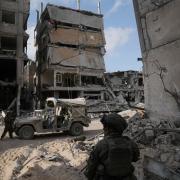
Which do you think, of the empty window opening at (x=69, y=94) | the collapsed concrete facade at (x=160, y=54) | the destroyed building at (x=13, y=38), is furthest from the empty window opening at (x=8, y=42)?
the collapsed concrete facade at (x=160, y=54)

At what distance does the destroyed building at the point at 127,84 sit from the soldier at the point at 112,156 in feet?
126

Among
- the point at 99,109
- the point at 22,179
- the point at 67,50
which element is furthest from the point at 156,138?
the point at 67,50

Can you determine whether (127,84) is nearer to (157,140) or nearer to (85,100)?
(85,100)

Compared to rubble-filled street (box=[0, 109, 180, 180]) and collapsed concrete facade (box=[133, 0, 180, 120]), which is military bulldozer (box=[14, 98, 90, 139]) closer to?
rubble-filled street (box=[0, 109, 180, 180])

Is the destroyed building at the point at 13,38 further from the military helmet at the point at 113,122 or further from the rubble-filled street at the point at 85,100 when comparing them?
the military helmet at the point at 113,122

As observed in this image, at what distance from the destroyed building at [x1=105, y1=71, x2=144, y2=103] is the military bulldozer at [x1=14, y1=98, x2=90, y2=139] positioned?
24.0 m

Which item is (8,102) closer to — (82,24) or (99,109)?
(99,109)

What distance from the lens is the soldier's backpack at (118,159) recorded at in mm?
3824

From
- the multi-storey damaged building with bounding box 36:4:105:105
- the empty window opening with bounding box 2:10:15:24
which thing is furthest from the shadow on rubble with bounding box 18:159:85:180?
the multi-storey damaged building with bounding box 36:4:105:105

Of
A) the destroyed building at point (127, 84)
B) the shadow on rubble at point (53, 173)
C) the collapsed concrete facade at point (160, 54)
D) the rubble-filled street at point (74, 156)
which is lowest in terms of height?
the shadow on rubble at point (53, 173)

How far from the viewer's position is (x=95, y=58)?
41.3 metres

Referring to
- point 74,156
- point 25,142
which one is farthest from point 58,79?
point 74,156

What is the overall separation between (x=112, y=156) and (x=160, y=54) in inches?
324

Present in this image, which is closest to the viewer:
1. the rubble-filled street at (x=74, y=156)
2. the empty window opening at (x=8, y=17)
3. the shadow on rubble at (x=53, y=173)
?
the shadow on rubble at (x=53, y=173)
